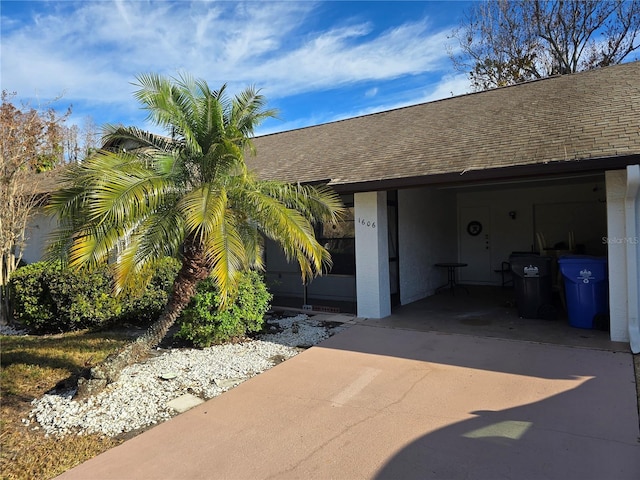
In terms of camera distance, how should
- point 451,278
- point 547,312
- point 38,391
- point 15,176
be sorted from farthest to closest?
point 451,278
point 15,176
point 547,312
point 38,391

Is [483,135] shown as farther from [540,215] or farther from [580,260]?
[540,215]

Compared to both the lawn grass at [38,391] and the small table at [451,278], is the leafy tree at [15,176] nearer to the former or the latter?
the lawn grass at [38,391]

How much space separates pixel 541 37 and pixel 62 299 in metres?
24.1

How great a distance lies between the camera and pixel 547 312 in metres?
7.77

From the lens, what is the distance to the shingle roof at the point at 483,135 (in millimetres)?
6672

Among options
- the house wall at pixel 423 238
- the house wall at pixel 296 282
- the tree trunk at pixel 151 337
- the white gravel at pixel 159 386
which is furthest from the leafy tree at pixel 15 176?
the house wall at pixel 423 238

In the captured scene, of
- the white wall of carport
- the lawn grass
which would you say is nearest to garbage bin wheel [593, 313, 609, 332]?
the white wall of carport

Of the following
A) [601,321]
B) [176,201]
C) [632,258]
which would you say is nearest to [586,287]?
[601,321]

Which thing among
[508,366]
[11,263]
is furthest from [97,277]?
[508,366]

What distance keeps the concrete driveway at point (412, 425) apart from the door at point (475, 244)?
7272mm

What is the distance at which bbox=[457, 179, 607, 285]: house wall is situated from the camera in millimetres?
11266

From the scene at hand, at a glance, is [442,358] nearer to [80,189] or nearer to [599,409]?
[599,409]

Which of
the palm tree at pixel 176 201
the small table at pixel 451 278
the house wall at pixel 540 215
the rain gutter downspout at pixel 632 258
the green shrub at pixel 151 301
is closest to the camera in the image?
the palm tree at pixel 176 201

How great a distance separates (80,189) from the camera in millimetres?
4801
